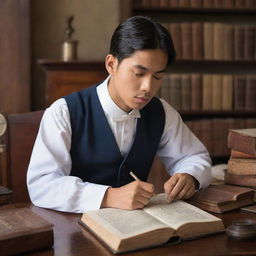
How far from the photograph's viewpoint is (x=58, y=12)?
3752mm

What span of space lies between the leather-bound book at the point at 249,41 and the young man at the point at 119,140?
6.43ft

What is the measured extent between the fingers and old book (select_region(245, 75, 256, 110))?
7.71 ft

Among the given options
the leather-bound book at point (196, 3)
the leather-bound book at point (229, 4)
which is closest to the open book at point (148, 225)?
the leather-bound book at point (196, 3)

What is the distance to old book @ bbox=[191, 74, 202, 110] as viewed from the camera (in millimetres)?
3764

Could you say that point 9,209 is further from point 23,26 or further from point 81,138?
point 23,26

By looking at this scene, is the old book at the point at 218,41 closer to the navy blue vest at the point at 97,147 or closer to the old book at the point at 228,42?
the old book at the point at 228,42

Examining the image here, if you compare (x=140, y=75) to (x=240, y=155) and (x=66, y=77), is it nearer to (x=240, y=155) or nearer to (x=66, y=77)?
(x=240, y=155)

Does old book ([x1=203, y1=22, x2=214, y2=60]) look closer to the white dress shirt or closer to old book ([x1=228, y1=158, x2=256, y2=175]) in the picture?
the white dress shirt

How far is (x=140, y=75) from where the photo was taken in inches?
64.8

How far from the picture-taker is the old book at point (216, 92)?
3801 mm

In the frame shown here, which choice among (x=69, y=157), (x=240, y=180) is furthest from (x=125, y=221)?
(x=240, y=180)

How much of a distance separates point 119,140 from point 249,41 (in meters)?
2.26

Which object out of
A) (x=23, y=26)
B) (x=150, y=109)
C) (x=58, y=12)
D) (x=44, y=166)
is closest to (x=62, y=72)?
(x=23, y=26)

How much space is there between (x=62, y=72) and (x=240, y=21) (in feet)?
5.70
